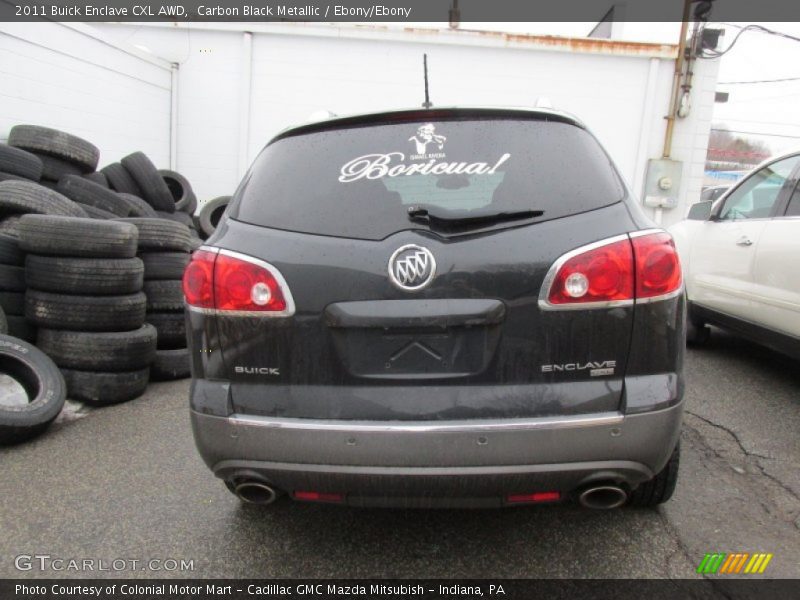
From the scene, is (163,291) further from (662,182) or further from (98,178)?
(662,182)

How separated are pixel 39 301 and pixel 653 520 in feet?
12.9

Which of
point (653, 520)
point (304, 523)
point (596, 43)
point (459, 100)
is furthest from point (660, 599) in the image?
point (596, 43)

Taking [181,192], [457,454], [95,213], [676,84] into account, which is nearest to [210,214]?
[181,192]

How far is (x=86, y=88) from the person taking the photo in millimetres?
8031

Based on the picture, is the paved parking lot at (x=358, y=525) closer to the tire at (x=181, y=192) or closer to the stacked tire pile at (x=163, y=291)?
the stacked tire pile at (x=163, y=291)

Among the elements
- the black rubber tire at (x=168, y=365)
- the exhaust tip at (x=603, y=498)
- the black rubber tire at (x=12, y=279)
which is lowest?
the black rubber tire at (x=168, y=365)

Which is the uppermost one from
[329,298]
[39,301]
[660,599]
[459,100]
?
[459,100]

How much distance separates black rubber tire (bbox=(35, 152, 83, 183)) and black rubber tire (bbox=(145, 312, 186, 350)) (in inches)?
108

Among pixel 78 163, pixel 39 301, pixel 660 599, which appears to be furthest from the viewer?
pixel 78 163

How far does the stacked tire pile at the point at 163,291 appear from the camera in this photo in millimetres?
4410

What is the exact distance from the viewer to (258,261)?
1848 millimetres

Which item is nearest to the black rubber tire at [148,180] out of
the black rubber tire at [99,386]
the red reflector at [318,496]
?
the black rubber tire at [99,386]

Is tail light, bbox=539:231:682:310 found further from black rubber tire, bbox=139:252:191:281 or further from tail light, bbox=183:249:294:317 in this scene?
black rubber tire, bbox=139:252:191:281

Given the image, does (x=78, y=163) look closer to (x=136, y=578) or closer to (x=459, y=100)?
(x=136, y=578)
